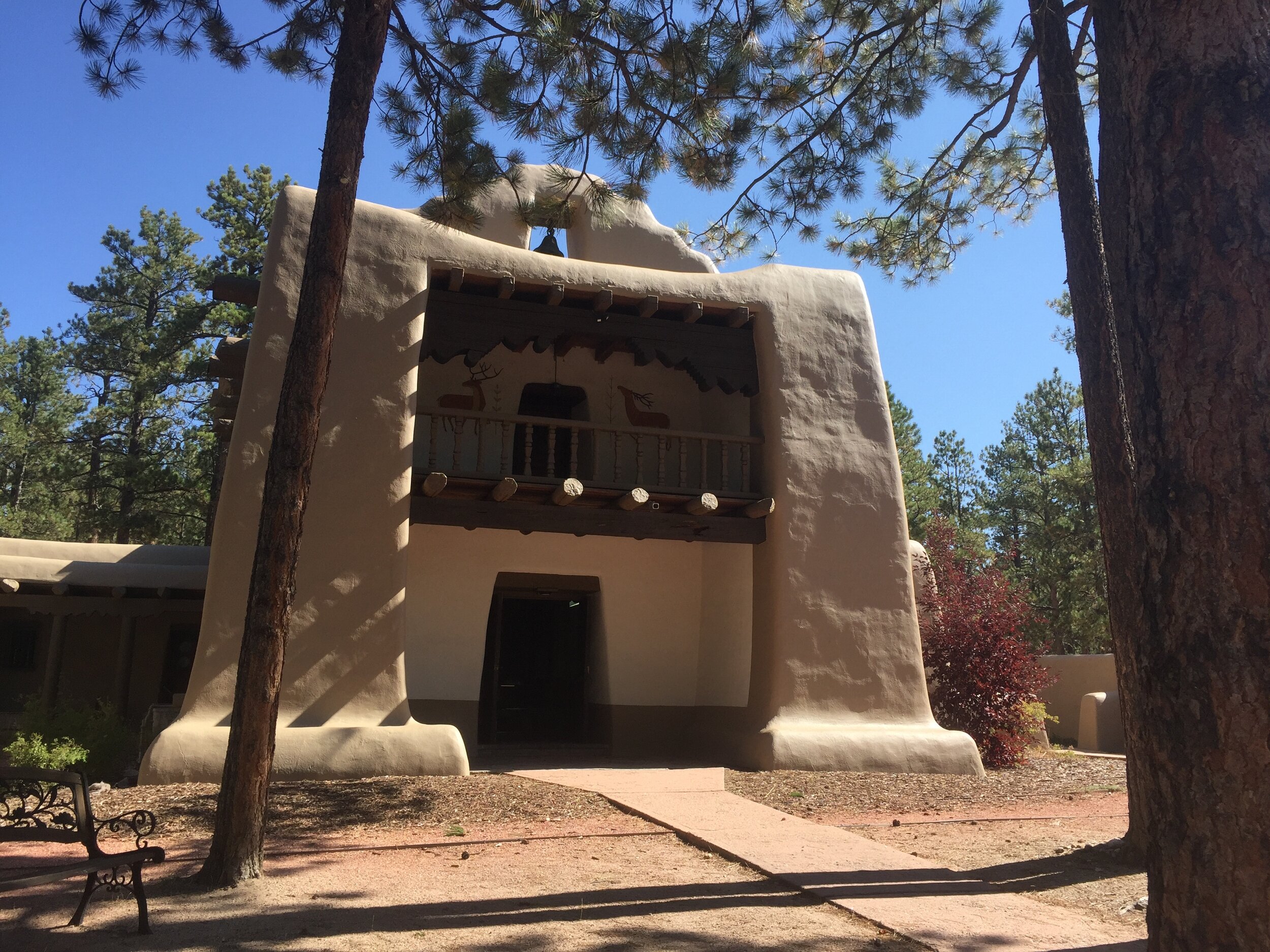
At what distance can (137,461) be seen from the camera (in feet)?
79.3

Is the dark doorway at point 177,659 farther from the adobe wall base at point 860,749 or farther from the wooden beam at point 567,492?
the adobe wall base at point 860,749

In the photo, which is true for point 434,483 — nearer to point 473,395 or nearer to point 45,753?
point 473,395

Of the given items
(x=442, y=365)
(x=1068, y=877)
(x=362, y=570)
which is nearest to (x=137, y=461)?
(x=442, y=365)

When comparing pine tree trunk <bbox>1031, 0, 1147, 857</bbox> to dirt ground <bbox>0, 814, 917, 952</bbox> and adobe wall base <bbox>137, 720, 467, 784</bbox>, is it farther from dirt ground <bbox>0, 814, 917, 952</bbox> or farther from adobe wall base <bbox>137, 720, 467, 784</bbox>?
adobe wall base <bbox>137, 720, 467, 784</bbox>

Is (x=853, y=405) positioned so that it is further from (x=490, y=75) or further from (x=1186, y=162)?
(x=1186, y=162)

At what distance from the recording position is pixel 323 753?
8789 mm

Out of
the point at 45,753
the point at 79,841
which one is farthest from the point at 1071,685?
the point at 79,841

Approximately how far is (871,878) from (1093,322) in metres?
4.10

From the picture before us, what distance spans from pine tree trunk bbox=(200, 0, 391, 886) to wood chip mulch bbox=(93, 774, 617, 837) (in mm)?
1763

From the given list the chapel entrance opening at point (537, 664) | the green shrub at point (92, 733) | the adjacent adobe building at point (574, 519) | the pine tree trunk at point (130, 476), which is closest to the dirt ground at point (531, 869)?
the adjacent adobe building at point (574, 519)

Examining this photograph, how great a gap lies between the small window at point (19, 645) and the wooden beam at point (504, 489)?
10373mm

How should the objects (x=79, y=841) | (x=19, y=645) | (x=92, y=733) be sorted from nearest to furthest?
(x=79, y=841)
(x=92, y=733)
(x=19, y=645)

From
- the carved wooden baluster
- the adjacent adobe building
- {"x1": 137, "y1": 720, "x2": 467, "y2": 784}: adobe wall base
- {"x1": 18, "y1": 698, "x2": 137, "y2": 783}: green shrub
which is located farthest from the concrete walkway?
{"x1": 18, "y1": 698, "x2": 137, "y2": 783}: green shrub

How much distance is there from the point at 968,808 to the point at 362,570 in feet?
20.1
